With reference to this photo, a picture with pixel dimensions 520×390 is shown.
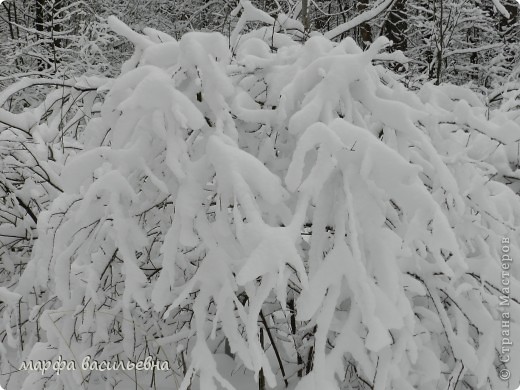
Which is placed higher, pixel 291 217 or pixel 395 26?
pixel 291 217

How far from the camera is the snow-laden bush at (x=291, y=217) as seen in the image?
1.40 m

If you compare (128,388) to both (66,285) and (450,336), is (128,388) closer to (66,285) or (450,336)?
(66,285)

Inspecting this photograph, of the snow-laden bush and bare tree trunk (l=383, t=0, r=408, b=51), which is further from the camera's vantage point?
bare tree trunk (l=383, t=0, r=408, b=51)

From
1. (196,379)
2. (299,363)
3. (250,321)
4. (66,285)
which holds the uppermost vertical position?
(250,321)

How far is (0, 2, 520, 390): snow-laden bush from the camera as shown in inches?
55.0

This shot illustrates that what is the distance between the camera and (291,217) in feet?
4.98

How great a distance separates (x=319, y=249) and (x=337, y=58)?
0.58 meters

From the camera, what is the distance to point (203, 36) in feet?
5.50

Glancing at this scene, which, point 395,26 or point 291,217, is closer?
point 291,217

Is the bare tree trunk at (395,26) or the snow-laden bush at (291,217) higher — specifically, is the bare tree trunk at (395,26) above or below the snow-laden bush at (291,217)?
below

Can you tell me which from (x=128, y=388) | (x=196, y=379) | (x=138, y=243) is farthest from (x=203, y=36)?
(x=128, y=388)

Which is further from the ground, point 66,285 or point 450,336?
point 66,285

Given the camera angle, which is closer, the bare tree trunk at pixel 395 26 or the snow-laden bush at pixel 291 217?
the snow-laden bush at pixel 291 217

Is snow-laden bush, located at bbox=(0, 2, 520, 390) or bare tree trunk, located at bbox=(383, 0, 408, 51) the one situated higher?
snow-laden bush, located at bbox=(0, 2, 520, 390)
